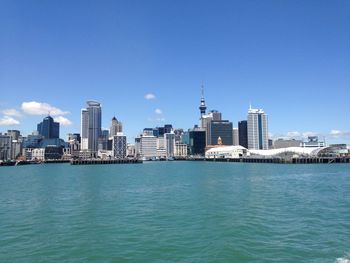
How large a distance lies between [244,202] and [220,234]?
14976 millimetres

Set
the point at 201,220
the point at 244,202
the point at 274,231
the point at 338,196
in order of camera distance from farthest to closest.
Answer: the point at 338,196, the point at 244,202, the point at 201,220, the point at 274,231

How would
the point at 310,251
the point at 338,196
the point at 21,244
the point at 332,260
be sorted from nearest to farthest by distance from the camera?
the point at 332,260
the point at 310,251
the point at 21,244
the point at 338,196

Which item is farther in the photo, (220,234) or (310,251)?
(220,234)

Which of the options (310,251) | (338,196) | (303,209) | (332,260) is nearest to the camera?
(332,260)

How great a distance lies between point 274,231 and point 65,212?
20217mm

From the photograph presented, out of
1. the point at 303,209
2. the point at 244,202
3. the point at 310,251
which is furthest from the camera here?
the point at 244,202

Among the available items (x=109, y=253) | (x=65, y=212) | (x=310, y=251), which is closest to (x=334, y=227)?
(x=310, y=251)

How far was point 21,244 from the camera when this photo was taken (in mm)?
21625

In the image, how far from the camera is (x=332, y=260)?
669 inches

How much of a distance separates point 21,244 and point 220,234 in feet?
42.8

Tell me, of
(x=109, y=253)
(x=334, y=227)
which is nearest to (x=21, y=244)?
(x=109, y=253)

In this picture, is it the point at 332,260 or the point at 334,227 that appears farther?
the point at 334,227

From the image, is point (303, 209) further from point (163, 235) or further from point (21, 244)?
point (21, 244)

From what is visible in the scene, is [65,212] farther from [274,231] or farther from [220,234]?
[274,231]
